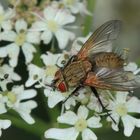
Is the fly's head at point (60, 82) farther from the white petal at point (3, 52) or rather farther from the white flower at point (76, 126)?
the white petal at point (3, 52)

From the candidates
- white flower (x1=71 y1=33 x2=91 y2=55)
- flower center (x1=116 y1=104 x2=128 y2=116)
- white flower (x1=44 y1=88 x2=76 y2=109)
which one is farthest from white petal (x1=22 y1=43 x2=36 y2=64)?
flower center (x1=116 y1=104 x2=128 y2=116)

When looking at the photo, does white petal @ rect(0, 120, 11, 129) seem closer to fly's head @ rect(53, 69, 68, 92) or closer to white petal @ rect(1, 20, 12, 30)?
fly's head @ rect(53, 69, 68, 92)

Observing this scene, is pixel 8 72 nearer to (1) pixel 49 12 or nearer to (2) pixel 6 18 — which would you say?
(2) pixel 6 18

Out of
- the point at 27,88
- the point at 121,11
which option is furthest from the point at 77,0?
the point at 121,11

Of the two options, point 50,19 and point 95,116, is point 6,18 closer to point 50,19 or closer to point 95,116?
point 50,19

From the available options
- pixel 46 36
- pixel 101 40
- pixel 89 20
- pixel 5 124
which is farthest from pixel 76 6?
pixel 5 124

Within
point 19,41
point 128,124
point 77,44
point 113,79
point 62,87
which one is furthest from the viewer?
point 19,41

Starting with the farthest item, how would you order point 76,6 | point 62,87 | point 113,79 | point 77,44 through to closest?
point 76,6 < point 77,44 < point 62,87 < point 113,79
